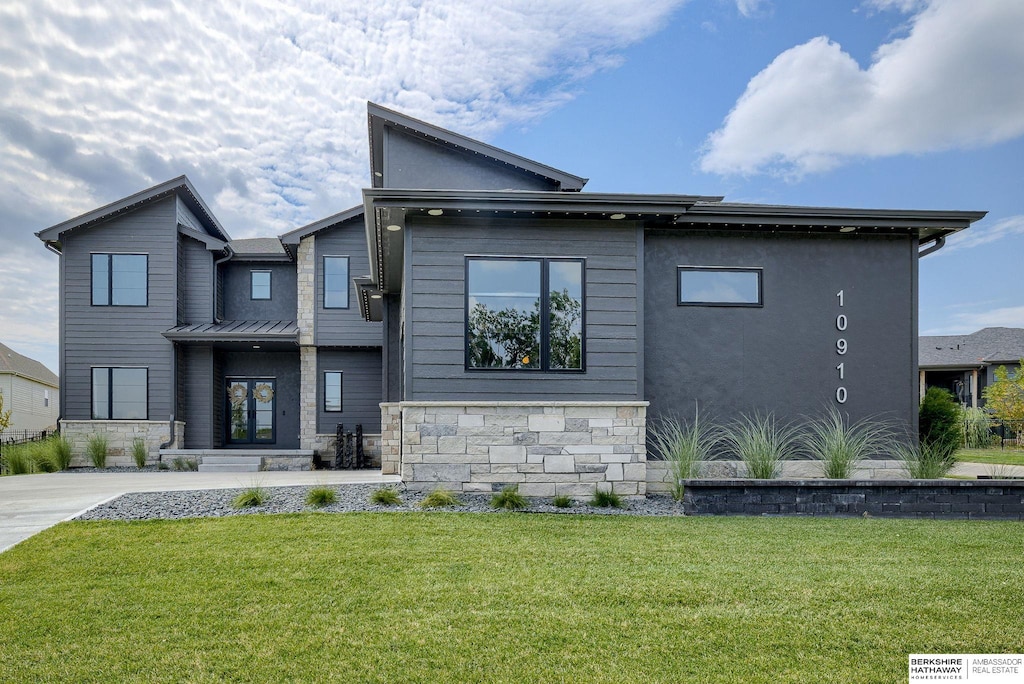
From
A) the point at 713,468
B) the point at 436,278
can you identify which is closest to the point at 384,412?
the point at 436,278

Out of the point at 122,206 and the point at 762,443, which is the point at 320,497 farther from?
the point at 122,206

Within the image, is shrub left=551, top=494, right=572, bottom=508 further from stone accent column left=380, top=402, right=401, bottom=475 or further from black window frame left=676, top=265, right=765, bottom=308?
stone accent column left=380, top=402, right=401, bottom=475

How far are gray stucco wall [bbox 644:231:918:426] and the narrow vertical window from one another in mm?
9689

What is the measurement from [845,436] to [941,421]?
302 cm

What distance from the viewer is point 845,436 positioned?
8.45 m

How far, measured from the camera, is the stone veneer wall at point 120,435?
15.0m

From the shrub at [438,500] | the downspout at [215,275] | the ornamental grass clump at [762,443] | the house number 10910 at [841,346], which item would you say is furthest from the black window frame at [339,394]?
the house number 10910 at [841,346]

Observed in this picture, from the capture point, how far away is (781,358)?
8.95 m

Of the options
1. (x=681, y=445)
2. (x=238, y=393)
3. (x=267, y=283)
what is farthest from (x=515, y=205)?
(x=238, y=393)

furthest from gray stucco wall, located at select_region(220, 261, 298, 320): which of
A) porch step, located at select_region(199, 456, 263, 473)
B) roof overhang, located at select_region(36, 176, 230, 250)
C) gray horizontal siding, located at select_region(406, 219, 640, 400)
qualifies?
gray horizontal siding, located at select_region(406, 219, 640, 400)

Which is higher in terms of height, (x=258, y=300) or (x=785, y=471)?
(x=258, y=300)

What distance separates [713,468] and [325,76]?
10.0 m

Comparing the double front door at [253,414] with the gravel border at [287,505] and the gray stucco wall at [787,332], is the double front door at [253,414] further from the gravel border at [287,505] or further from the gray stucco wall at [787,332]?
the gray stucco wall at [787,332]

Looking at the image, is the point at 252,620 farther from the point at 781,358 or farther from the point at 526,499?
the point at 781,358
